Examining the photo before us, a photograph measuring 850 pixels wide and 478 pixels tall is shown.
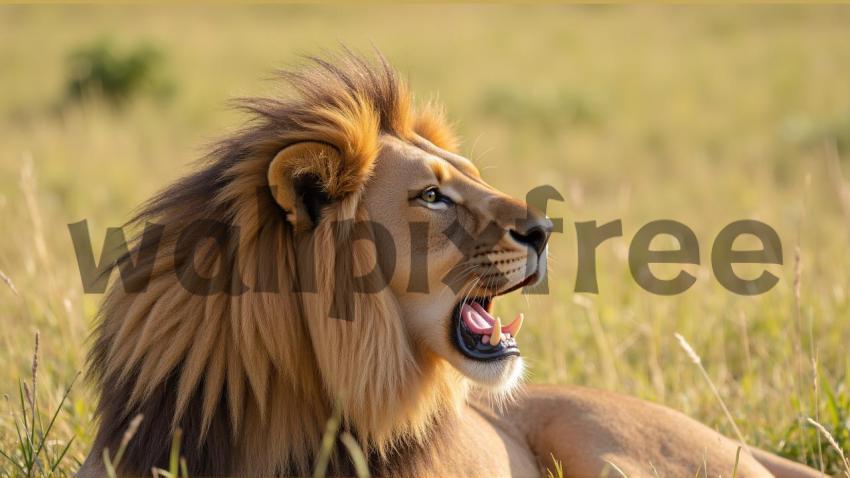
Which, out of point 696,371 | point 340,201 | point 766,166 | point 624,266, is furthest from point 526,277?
point 766,166

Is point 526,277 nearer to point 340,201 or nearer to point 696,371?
point 340,201

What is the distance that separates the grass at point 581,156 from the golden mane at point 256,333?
517 mm

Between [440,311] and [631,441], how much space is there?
1.15 meters

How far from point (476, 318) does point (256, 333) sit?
717mm

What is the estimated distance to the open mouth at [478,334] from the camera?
3.31m

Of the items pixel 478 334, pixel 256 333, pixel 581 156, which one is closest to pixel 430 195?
pixel 478 334

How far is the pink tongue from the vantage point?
11.1 feet

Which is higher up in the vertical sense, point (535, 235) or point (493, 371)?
point (535, 235)

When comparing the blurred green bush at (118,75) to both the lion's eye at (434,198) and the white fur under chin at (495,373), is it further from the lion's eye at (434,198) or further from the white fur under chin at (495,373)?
the white fur under chin at (495,373)

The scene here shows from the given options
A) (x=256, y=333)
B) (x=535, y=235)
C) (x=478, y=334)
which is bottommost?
(x=478, y=334)

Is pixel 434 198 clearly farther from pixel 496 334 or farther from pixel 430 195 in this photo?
pixel 496 334

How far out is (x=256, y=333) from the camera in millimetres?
3135

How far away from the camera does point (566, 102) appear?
47.6 feet

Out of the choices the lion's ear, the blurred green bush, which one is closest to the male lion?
the lion's ear
